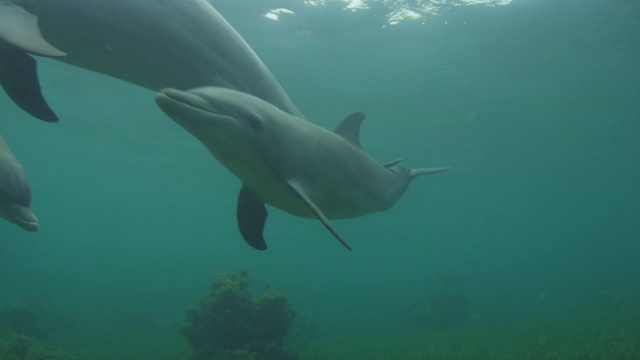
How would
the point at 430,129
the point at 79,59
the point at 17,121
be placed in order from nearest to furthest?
the point at 79,59, the point at 430,129, the point at 17,121

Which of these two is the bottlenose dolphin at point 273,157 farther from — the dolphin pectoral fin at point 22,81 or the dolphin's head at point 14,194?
the dolphin's head at point 14,194

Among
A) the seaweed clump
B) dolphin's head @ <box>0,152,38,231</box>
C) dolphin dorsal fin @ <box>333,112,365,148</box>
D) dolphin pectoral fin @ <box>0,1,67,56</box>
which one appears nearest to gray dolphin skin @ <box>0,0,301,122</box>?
dolphin pectoral fin @ <box>0,1,67,56</box>

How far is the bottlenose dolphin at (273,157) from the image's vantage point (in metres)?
3.32

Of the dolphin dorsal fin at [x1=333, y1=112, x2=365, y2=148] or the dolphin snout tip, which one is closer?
the dolphin snout tip

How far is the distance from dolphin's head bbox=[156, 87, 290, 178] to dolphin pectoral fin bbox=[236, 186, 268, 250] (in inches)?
19.7

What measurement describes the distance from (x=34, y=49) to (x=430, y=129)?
3178cm

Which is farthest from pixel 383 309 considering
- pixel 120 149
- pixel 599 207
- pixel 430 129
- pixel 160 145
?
pixel 599 207

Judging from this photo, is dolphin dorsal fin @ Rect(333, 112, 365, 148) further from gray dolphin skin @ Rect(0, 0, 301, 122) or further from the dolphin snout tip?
the dolphin snout tip

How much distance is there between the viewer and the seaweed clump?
407 inches

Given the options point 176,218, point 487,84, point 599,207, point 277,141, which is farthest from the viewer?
point 176,218

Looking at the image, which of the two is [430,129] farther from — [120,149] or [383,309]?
[120,149]

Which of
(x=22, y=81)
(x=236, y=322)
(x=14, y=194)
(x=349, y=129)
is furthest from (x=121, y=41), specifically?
(x=236, y=322)

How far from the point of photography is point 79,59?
129 inches

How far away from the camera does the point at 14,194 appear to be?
11.8 ft
